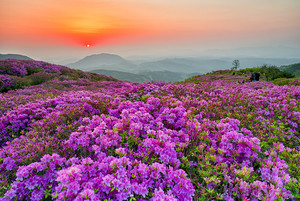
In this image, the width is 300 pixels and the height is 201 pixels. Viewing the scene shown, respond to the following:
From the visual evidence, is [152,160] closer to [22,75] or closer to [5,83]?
[5,83]

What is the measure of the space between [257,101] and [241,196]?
17.1 ft

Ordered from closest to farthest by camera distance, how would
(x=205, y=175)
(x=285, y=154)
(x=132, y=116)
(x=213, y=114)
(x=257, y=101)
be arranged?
(x=205, y=175) < (x=285, y=154) < (x=132, y=116) < (x=213, y=114) < (x=257, y=101)

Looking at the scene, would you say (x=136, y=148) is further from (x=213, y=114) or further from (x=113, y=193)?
(x=213, y=114)

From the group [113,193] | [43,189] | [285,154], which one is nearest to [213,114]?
[285,154]

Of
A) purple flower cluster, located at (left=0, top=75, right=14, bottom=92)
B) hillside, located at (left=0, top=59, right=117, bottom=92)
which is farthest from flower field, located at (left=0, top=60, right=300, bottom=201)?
hillside, located at (left=0, top=59, right=117, bottom=92)

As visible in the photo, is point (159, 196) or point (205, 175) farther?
point (205, 175)

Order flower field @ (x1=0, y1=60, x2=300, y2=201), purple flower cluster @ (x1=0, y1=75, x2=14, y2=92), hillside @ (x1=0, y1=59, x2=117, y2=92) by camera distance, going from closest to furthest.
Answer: flower field @ (x1=0, y1=60, x2=300, y2=201) → purple flower cluster @ (x1=0, y1=75, x2=14, y2=92) → hillside @ (x1=0, y1=59, x2=117, y2=92)

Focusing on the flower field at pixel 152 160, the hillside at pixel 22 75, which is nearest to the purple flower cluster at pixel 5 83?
the hillside at pixel 22 75

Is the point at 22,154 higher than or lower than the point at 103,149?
lower

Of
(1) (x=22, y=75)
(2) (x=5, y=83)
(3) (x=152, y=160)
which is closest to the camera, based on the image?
(3) (x=152, y=160)

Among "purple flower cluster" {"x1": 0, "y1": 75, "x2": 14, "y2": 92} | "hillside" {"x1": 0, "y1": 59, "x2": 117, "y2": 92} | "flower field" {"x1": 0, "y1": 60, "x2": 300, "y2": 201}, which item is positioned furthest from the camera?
"hillside" {"x1": 0, "y1": 59, "x2": 117, "y2": 92}

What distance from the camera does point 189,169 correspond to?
326 cm

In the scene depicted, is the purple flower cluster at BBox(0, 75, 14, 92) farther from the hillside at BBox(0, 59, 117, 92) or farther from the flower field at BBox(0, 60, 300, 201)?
the flower field at BBox(0, 60, 300, 201)

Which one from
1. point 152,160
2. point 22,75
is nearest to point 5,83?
point 22,75
